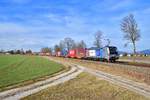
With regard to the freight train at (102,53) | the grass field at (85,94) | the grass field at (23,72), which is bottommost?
the grass field at (85,94)

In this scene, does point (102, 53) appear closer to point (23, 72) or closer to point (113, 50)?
point (113, 50)

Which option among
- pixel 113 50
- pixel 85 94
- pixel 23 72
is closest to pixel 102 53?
pixel 113 50

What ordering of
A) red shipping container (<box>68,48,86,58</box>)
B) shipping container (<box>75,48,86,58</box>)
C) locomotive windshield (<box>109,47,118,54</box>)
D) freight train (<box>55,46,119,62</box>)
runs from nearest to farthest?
freight train (<box>55,46,119,62</box>), locomotive windshield (<box>109,47,118,54</box>), shipping container (<box>75,48,86,58</box>), red shipping container (<box>68,48,86,58</box>)

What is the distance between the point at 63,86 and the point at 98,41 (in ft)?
319

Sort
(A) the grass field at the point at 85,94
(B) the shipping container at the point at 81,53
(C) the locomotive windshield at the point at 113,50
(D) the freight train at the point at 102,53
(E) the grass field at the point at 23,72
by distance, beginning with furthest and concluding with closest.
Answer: (B) the shipping container at the point at 81,53 < (C) the locomotive windshield at the point at 113,50 < (D) the freight train at the point at 102,53 < (E) the grass field at the point at 23,72 < (A) the grass field at the point at 85,94

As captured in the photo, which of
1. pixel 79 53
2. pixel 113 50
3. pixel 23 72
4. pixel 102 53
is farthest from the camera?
pixel 79 53

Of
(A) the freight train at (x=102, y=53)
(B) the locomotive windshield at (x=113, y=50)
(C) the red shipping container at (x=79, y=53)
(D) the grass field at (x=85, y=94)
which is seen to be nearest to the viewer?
(D) the grass field at (x=85, y=94)

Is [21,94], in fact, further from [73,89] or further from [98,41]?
[98,41]

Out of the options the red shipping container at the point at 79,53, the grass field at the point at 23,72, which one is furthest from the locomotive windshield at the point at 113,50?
the red shipping container at the point at 79,53

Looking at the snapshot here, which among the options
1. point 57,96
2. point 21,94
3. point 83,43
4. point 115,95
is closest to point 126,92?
point 115,95

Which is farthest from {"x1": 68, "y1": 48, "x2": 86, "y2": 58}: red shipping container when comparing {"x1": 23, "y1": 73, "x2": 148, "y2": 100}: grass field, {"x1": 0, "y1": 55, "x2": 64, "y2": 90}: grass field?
{"x1": 23, "y1": 73, "x2": 148, "y2": 100}: grass field

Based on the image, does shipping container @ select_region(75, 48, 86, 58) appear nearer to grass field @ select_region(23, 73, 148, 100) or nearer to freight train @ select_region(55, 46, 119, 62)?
freight train @ select_region(55, 46, 119, 62)

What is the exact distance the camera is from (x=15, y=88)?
19.6 meters

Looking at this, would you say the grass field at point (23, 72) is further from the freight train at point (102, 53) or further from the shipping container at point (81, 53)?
the shipping container at point (81, 53)
